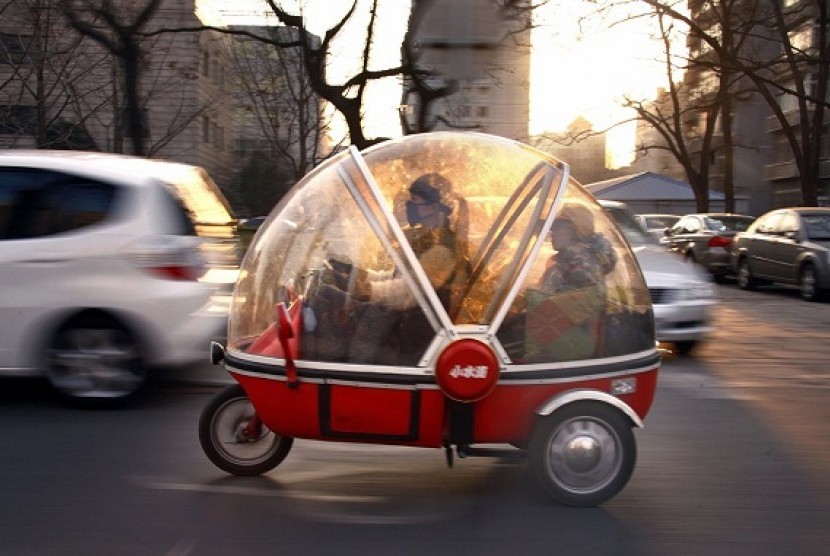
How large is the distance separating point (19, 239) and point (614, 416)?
4575 millimetres

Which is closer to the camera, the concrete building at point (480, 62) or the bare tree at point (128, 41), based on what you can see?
the concrete building at point (480, 62)

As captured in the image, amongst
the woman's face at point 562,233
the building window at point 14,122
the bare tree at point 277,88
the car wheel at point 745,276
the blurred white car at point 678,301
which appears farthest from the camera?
the bare tree at point 277,88

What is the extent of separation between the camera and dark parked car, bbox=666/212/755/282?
2078cm

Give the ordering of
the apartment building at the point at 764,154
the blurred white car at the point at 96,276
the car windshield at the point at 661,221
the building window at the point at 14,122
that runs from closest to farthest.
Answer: the blurred white car at the point at 96,276, the building window at the point at 14,122, the car windshield at the point at 661,221, the apartment building at the point at 764,154

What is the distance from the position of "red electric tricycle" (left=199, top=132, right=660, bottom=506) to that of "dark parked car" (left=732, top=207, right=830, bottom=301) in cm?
1226

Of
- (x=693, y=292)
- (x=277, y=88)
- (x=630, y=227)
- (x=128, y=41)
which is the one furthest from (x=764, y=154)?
(x=693, y=292)

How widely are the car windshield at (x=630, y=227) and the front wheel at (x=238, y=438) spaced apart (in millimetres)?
6264

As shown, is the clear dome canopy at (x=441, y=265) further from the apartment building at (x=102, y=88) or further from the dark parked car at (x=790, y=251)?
the apartment building at (x=102, y=88)

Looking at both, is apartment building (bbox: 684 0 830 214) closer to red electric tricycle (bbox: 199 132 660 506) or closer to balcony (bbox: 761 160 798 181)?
balcony (bbox: 761 160 798 181)

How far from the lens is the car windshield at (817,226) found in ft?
54.2

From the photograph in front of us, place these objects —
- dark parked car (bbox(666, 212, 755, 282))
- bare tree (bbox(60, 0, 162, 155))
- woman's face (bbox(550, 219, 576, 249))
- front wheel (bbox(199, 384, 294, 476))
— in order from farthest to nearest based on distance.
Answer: dark parked car (bbox(666, 212, 755, 282)), bare tree (bbox(60, 0, 162, 155)), front wheel (bbox(199, 384, 294, 476)), woman's face (bbox(550, 219, 576, 249))

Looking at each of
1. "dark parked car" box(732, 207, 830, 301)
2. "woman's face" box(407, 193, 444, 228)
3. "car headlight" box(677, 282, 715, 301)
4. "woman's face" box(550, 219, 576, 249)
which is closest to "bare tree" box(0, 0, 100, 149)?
"car headlight" box(677, 282, 715, 301)

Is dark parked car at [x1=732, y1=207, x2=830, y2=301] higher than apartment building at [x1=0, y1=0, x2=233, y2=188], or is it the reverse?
apartment building at [x1=0, y1=0, x2=233, y2=188]

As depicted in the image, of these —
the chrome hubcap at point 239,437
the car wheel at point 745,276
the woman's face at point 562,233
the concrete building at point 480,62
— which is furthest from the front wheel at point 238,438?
the car wheel at point 745,276
